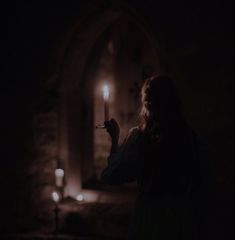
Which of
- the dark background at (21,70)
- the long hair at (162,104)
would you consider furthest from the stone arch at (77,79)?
the long hair at (162,104)

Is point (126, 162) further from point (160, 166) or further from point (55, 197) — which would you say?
point (55, 197)

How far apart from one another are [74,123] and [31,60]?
0.75 m

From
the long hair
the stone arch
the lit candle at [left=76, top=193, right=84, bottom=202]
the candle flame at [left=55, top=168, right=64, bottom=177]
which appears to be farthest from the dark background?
the long hair

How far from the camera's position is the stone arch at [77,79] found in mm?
4598

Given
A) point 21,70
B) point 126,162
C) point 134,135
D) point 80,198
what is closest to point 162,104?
point 134,135

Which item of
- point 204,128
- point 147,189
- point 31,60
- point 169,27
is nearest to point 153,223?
point 147,189

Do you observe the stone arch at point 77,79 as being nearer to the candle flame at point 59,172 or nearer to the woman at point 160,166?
the candle flame at point 59,172

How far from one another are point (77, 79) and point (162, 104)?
8.89 ft

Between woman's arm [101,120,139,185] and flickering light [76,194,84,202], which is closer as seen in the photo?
woman's arm [101,120,139,185]

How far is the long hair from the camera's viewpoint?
2.41 m

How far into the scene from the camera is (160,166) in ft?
7.91

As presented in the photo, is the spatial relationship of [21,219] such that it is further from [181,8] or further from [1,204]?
[181,8]

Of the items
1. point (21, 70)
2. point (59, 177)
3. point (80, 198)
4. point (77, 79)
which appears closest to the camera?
point (59, 177)

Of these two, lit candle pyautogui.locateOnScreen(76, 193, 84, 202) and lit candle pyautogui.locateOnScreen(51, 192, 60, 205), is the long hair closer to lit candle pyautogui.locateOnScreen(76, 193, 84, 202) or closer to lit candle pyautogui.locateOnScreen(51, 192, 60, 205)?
lit candle pyautogui.locateOnScreen(51, 192, 60, 205)
